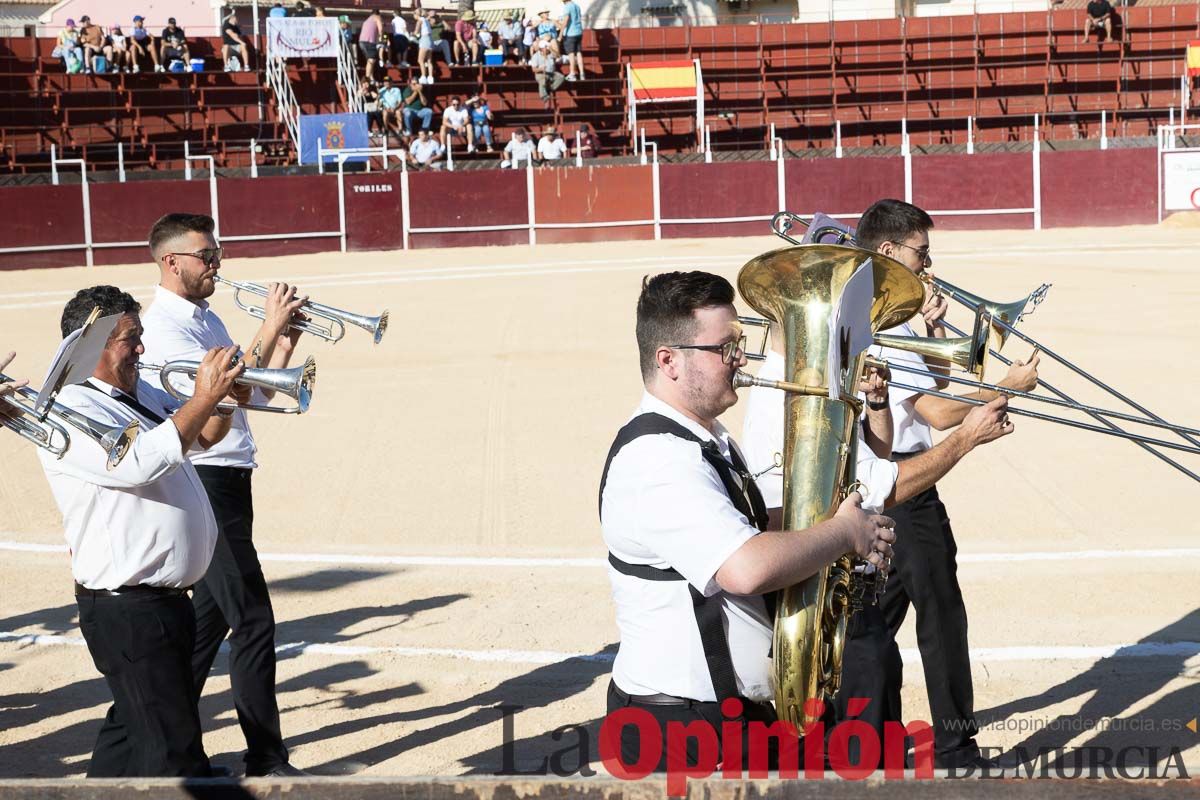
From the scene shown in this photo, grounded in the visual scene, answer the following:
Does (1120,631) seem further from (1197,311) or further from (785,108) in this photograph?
(785,108)

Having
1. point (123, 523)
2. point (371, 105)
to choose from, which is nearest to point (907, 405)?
point (123, 523)

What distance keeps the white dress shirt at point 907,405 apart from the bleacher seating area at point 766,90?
82.8ft

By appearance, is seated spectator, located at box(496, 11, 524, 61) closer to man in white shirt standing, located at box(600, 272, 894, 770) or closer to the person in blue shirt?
the person in blue shirt

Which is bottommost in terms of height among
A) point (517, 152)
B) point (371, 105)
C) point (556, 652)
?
point (556, 652)

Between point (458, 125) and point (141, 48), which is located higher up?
point (141, 48)

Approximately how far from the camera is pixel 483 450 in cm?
1065

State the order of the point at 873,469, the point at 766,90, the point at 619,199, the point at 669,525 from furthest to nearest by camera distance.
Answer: the point at 766,90 < the point at 619,199 < the point at 873,469 < the point at 669,525

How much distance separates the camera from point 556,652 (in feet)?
20.9

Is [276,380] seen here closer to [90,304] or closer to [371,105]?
[90,304]

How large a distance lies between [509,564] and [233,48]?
2534cm

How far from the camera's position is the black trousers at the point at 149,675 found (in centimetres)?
394

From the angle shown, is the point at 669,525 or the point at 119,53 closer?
the point at 669,525

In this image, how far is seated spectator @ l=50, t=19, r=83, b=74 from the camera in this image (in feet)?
96.3

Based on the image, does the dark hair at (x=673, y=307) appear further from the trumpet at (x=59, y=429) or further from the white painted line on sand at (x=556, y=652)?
the white painted line on sand at (x=556, y=652)
